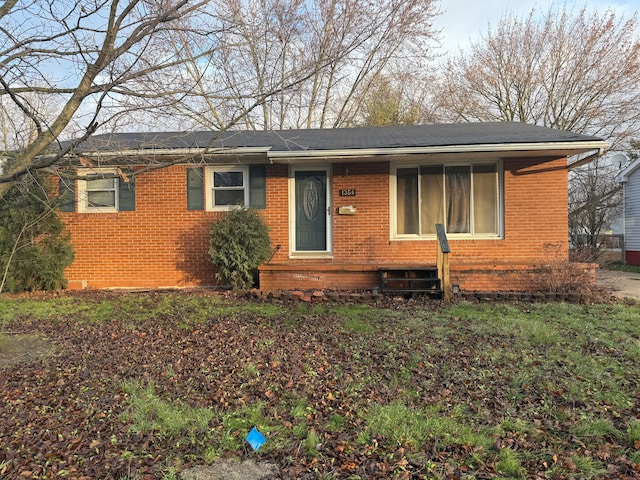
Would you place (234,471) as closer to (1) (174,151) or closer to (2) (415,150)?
Result: (1) (174,151)

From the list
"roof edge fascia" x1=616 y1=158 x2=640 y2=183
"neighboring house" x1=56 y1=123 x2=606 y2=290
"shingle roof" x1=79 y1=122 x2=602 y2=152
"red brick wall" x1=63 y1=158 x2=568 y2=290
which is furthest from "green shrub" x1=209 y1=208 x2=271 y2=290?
"roof edge fascia" x1=616 y1=158 x2=640 y2=183

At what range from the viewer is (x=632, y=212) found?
17797 millimetres

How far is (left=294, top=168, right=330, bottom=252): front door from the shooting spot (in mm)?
9359

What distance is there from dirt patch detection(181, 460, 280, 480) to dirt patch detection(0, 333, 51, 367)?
3103 mm

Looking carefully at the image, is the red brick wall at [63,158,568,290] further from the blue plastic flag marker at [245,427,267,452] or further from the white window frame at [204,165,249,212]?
the blue plastic flag marker at [245,427,267,452]

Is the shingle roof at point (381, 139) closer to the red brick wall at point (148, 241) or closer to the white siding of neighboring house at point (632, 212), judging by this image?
the red brick wall at point (148, 241)

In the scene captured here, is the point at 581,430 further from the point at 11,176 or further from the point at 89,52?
the point at 89,52

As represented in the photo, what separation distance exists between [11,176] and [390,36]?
736 inches

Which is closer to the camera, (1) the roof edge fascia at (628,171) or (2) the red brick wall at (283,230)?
(2) the red brick wall at (283,230)

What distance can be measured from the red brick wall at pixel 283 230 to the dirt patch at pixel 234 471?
242 inches

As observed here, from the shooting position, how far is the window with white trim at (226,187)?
9.24m

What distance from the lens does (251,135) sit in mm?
10305

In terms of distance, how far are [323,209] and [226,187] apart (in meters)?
2.17

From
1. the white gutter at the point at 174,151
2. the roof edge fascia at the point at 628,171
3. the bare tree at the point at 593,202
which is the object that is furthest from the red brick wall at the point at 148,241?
the roof edge fascia at the point at 628,171
